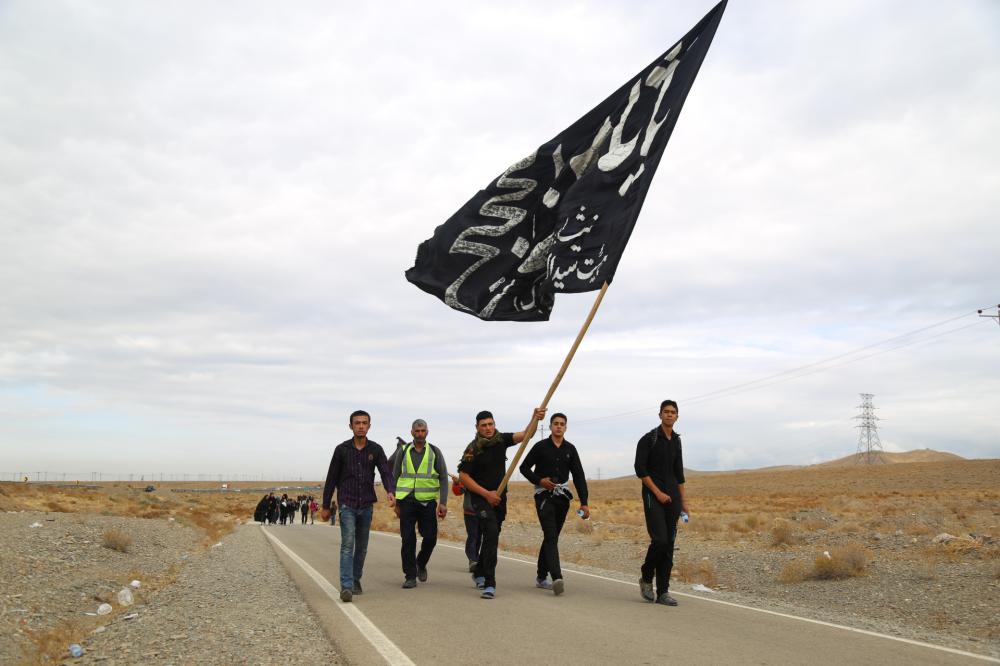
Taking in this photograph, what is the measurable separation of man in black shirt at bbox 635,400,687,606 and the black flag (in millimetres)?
1994

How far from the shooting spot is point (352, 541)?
32.0ft

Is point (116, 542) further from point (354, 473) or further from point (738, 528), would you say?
point (738, 528)

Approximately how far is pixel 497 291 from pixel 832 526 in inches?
712

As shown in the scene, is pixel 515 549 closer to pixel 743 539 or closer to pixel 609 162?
pixel 743 539

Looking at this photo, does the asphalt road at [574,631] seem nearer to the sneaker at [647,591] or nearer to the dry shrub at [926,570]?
the sneaker at [647,591]

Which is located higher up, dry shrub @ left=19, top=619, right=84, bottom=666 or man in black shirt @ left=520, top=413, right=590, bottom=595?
man in black shirt @ left=520, top=413, right=590, bottom=595

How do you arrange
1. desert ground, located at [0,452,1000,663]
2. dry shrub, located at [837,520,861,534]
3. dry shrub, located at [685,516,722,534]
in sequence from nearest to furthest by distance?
desert ground, located at [0,452,1000,663], dry shrub, located at [837,520,861,534], dry shrub, located at [685,516,722,534]

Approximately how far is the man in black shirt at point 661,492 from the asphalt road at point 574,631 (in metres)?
0.33

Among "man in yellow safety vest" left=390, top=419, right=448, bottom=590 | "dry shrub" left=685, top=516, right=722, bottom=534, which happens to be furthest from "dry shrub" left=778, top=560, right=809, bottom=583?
"dry shrub" left=685, top=516, right=722, bottom=534

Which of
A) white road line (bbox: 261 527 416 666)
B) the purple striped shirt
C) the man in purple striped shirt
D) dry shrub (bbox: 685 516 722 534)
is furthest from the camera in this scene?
dry shrub (bbox: 685 516 722 534)

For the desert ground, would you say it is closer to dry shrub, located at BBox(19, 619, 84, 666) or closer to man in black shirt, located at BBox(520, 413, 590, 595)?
dry shrub, located at BBox(19, 619, 84, 666)

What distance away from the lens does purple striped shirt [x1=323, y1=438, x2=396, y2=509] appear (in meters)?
9.80

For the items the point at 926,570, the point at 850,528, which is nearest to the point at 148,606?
the point at 926,570

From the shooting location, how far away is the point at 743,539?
74.0ft
